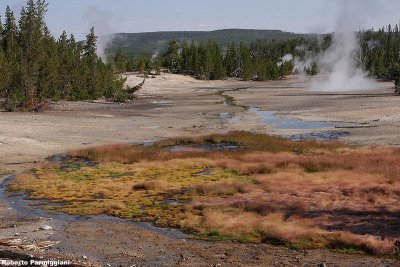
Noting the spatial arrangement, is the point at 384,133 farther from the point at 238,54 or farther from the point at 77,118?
the point at 238,54

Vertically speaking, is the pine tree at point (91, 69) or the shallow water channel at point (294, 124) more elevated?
the pine tree at point (91, 69)

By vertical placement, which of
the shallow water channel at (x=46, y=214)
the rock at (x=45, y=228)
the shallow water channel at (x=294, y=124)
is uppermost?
the shallow water channel at (x=294, y=124)

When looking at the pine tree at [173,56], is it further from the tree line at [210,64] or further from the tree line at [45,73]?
the tree line at [45,73]

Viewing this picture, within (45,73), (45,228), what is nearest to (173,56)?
(45,73)

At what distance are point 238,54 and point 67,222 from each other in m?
163

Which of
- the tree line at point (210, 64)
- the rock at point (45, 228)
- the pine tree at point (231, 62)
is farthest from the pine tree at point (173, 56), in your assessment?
the rock at point (45, 228)

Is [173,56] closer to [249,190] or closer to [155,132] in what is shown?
[155,132]

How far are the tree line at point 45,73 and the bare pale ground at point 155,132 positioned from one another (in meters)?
4.83

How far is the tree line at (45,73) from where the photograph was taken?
78875mm

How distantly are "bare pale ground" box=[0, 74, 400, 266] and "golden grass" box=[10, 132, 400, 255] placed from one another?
63.5 inches

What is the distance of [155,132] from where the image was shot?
172ft

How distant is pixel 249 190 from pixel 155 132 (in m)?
27.1

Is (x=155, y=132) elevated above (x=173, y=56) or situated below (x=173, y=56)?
below

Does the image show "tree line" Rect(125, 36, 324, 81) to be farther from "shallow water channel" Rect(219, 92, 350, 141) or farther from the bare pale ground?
"shallow water channel" Rect(219, 92, 350, 141)
